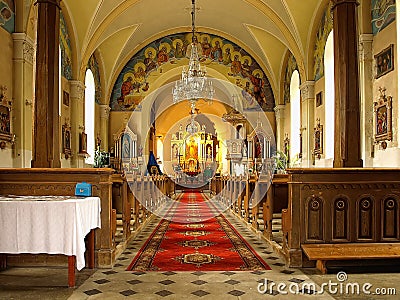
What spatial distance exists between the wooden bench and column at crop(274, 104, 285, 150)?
13527 millimetres

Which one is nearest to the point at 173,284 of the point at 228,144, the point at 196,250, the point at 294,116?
the point at 196,250

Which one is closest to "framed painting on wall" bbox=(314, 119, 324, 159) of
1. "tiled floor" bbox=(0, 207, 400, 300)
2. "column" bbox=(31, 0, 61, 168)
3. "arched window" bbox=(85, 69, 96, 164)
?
"arched window" bbox=(85, 69, 96, 164)

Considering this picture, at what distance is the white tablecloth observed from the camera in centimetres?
469

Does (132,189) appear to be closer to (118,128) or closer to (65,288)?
(65,288)

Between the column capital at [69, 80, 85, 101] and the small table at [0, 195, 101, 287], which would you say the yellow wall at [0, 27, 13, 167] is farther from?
the small table at [0, 195, 101, 287]

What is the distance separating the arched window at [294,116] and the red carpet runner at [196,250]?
8435mm

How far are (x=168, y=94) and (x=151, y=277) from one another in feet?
65.1

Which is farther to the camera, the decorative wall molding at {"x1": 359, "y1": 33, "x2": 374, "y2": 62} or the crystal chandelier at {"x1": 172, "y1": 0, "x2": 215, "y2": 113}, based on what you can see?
the crystal chandelier at {"x1": 172, "y1": 0, "x2": 215, "y2": 113}

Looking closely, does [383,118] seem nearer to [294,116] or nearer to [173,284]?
[173,284]

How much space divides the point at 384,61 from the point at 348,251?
18.7ft

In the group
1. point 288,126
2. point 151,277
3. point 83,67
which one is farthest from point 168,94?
point 151,277

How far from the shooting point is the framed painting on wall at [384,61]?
374 inches

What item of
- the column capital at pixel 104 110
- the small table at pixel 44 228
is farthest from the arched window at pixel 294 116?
the small table at pixel 44 228

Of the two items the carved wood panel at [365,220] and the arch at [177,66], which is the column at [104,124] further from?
the carved wood panel at [365,220]
